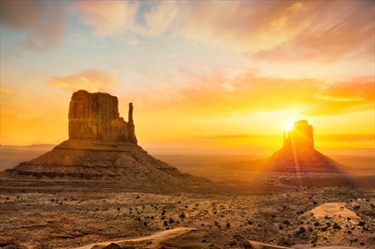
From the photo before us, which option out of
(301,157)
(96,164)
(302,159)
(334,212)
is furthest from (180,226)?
(301,157)

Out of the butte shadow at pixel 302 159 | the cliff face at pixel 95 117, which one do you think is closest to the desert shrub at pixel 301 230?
the cliff face at pixel 95 117

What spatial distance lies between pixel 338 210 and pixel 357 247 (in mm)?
10768

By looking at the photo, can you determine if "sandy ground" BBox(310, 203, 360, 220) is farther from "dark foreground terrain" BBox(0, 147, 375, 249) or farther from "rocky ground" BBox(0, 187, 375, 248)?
"rocky ground" BBox(0, 187, 375, 248)

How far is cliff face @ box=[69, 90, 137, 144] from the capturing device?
7356cm

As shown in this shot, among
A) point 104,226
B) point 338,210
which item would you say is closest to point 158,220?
point 104,226

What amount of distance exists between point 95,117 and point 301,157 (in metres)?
125

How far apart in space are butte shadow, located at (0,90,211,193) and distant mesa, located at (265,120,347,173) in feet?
265

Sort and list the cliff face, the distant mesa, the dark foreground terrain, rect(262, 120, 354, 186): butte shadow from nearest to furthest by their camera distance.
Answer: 1. the dark foreground terrain
2. the cliff face
3. rect(262, 120, 354, 186): butte shadow
4. the distant mesa

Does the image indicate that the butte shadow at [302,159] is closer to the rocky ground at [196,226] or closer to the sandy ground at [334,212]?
the sandy ground at [334,212]

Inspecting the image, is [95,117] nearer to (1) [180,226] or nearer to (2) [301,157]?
(1) [180,226]

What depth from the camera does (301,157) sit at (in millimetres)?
141375

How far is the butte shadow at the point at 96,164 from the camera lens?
55.1 metres

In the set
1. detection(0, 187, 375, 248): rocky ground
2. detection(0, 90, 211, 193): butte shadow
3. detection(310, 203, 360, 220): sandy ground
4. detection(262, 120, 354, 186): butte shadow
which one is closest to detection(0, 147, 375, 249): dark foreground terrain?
detection(0, 187, 375, 248): rocky ground

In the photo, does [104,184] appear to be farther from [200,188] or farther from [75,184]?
[200,188]
